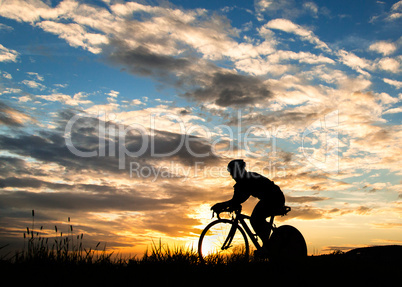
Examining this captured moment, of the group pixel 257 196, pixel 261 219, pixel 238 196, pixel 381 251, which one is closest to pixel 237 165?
→ pixel 238 196

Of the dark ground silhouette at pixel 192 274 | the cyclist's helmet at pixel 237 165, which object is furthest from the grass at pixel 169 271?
the cyclist's helmet at pixel 237 165

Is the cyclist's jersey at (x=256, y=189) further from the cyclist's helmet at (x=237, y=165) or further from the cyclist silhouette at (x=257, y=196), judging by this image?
the cyclist's helmet at (x=237, y=165)

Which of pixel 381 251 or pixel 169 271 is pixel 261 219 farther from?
pixel 381 251

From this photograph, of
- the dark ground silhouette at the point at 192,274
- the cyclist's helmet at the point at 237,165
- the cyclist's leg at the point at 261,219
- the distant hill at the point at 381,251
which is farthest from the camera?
the distant hill at the point at 381,251

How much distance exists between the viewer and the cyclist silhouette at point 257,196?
8070 millimetres

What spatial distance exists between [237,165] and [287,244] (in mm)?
2459

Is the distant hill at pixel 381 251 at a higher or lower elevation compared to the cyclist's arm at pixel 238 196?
lower

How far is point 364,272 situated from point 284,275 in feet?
7.03

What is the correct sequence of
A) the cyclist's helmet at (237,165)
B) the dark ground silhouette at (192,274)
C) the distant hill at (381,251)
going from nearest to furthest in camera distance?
the dark ground silhouette at (192,274), the cyclist's helmet at (237,165), the distant hill at (381,251)

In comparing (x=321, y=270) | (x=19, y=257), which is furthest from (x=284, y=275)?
(x=19, y=257)

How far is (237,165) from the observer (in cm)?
806

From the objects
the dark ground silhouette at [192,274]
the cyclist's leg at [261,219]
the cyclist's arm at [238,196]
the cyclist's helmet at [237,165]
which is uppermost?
the cyclist's helmet at [237,165]

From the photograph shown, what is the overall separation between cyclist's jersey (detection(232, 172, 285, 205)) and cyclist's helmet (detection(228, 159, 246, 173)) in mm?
216

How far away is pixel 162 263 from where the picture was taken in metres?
6.55
